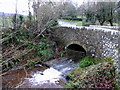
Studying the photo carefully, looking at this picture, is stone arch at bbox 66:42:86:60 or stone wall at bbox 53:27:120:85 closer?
stone wall at bbox 53:27:120:85

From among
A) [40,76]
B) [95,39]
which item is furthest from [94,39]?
[40,76]

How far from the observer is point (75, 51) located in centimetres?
1088

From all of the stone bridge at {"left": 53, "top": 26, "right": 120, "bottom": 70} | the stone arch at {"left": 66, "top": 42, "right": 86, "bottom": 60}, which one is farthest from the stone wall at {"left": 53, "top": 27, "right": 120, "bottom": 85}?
the stone arch at {"left": 66, "top": 42, "right": 86, "bottom": 60}

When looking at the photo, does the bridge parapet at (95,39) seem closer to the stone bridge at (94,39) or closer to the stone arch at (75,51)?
Answer: the stone bridge at (94,39)

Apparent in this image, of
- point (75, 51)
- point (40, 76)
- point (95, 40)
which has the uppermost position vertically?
point (95, 40)

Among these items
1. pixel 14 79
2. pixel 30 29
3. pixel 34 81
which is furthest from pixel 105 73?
pixel 30 29

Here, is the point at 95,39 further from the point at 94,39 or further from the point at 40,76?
the point at 40,76

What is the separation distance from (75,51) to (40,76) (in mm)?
4079

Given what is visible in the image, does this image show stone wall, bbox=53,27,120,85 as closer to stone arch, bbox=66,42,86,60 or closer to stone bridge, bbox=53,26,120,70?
stone bridge, bbox=53,26,120,70

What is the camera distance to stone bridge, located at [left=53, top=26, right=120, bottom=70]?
7.25 metres

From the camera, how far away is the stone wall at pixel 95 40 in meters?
7.22

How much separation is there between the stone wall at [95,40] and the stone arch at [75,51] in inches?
14.1

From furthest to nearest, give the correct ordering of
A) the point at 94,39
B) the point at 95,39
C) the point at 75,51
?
the point at 75,51 → the point at 94,39 → the point at 95,39

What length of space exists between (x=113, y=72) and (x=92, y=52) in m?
3.64
